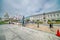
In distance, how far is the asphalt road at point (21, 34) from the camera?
1647mm

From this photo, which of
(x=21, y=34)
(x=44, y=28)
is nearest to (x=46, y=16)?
(x=44, y=28)

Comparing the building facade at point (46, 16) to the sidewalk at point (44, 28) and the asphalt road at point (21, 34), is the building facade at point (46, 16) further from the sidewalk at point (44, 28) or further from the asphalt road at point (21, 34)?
the asphalt road at point (21, 34)

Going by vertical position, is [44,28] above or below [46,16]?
below

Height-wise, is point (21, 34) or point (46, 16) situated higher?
point (46, 16)

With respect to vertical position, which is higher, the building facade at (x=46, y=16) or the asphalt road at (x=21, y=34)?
the building facade at (x=46, y=16)

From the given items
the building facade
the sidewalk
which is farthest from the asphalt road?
the building facade

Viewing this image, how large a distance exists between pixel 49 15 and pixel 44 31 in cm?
32

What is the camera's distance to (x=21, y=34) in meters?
1.69

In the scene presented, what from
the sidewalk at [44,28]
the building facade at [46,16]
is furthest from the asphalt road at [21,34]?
the building facade at [46,16]

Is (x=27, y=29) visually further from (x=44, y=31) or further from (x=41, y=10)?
(x=41, y=10)

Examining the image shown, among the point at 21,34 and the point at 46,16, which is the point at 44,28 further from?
the point at 21,34

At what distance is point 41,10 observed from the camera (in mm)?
1770

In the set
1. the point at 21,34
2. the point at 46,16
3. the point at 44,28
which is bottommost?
the point at 21,34

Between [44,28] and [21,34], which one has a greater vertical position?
[44,28]
